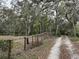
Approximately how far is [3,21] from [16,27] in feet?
11.7

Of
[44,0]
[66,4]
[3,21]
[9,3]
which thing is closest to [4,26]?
[3,21]

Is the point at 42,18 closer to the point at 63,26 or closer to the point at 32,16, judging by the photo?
the point at 32,16

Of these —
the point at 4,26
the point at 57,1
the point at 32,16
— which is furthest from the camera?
the point at 4,26

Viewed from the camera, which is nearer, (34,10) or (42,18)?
(34,10)

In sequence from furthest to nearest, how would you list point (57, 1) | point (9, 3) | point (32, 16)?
point (9, 3)
point (32, 16)
point (57, 1)

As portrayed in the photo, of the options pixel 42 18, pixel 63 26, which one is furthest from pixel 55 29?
pixel 42 18

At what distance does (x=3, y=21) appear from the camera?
4797cm

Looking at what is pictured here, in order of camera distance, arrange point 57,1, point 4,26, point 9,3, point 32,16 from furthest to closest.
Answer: point 9,3, point 4,26, point 32,16, point 57,1

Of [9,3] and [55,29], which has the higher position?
[9,3]

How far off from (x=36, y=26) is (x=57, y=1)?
28.5 ft

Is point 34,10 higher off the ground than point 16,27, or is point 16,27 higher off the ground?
point 34,10

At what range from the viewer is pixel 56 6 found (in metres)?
41.4

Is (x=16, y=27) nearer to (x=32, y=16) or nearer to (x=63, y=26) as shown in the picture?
(x=32, y=16)

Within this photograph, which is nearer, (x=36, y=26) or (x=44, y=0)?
(x=44, y=0)
